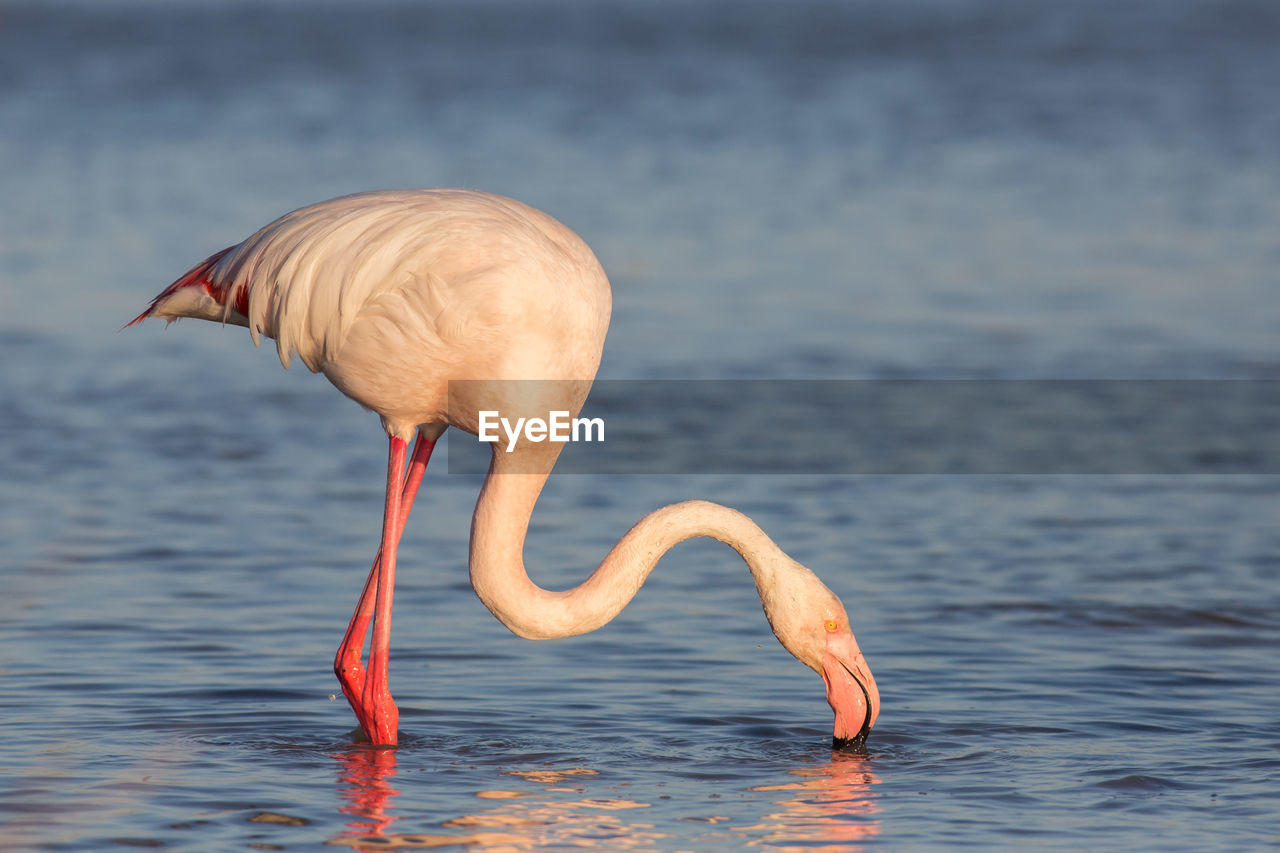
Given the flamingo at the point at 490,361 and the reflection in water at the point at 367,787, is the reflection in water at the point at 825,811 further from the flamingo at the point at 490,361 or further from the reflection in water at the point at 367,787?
the reflection in water at the point at 367,787

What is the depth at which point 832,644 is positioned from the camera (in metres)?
6.84

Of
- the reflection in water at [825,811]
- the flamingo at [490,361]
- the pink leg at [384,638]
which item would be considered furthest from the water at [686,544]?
the flamingo at [490,361]

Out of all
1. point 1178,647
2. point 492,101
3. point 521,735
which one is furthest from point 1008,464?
point 492,101

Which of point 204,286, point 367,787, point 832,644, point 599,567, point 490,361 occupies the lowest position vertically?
point 367,787

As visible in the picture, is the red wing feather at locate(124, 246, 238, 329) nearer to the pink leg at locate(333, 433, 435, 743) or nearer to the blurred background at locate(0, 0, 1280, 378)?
the pink leg at locate(333, 433, 435, 743)

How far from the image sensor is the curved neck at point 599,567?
272 inches

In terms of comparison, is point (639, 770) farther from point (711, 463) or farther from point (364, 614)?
point (711, 463)

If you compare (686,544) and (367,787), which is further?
(686,544)

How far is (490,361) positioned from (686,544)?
11.7 feet

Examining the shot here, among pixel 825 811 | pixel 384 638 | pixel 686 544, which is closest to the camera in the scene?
pixel 825 811

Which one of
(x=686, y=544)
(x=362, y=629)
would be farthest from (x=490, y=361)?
(x=686, y=544)

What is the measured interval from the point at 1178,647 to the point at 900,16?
42651 mm

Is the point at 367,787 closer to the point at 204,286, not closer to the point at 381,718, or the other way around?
the point at 381,718

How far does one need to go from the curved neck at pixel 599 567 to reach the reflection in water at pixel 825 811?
0.70 meters
